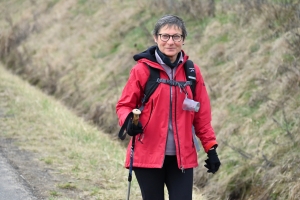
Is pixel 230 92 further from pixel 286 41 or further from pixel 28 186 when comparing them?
pixel 28 186

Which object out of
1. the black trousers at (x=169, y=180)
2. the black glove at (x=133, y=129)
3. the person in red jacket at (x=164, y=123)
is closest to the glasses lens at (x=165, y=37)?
the person in red jacket at (x=164, y=123)

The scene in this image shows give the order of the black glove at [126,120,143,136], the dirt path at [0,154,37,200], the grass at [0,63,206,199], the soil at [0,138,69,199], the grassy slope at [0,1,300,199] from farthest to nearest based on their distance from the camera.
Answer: the grassy slope at [0,1,300,199] < the grass at [0,63,206,199] < the soil at [0,138,69,199] < the dirt path at [0,154,37,200] < the black glove at [126,120,143,136]

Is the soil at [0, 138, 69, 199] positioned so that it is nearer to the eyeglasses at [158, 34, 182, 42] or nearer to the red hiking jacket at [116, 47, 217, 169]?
the red hiking jacket at [116, 47, 217, 169]

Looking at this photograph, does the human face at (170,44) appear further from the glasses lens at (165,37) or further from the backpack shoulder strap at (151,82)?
the backpack shoulder strap at (151,82)

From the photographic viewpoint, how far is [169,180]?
15.5 ft

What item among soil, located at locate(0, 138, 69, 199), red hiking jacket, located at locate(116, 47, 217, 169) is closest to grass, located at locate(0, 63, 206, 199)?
soil, located at locate(0, 138, 69, 199)

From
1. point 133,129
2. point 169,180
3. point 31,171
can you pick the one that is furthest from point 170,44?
point 31,171

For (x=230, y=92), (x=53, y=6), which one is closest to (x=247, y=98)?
(x=230, y=92)

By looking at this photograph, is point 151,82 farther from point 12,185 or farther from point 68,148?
point 68,148

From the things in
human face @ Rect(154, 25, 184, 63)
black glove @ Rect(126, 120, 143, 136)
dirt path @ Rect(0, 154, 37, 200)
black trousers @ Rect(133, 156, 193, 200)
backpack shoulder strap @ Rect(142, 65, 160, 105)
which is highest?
human face @ Rect(154, 25, 184, 63)

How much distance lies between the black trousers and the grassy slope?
3.14 m

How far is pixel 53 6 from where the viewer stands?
22.3 m

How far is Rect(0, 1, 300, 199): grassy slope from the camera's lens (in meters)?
8.57

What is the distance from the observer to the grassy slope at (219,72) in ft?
28.1
